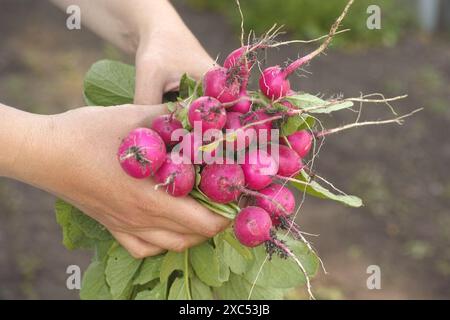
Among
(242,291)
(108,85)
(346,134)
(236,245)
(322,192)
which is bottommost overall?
(242,291)

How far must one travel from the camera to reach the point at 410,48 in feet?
16.6

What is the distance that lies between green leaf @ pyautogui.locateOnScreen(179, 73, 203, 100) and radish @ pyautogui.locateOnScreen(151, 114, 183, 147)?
9cm

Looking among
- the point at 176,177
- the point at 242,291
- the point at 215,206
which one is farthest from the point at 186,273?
the point at 176,177

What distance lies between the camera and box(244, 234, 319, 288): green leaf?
1.55m

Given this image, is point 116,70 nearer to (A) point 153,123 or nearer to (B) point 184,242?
(A) point 153,123

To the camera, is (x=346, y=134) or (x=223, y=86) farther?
(x=346, y=134)

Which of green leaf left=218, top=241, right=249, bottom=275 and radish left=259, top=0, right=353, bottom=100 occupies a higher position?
radish left=259, top=0, right=353, bottom=100

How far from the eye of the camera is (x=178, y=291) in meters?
1.65

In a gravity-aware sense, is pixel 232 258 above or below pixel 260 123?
below

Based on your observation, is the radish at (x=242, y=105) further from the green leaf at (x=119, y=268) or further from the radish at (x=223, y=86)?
the green leaf at (x=119, y=268)

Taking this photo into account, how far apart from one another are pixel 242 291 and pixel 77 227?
46 cm

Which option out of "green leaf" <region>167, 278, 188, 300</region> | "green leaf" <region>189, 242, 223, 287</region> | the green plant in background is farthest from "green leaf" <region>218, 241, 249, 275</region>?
the green plant in background

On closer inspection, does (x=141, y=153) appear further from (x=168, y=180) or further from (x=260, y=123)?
(x=260, y=123)

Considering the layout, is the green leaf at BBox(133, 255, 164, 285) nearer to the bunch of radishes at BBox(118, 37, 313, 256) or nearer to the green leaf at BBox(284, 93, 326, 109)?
the bunch of radishes at BBox(118, 37, 313, 256)
